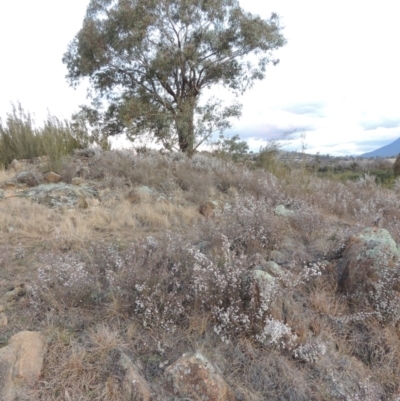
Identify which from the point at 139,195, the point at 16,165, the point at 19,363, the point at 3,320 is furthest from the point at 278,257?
the point at 16,165

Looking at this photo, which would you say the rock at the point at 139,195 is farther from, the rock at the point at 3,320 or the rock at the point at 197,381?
the rock at the point at 197,381

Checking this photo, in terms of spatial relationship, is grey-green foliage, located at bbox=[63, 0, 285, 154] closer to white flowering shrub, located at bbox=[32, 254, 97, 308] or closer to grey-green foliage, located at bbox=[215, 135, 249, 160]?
grey-green foliage, located at bbox=[215, 135, 249, 160]

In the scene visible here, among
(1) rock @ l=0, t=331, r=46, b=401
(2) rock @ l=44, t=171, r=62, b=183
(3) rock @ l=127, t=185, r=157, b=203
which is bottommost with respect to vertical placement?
(1) rock @ l=0, t=331, r=46, b=401

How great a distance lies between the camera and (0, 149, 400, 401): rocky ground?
1886 millimetres

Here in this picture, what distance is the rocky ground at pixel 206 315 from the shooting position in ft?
6.19

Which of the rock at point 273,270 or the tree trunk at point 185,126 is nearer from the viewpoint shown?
the rock at point 273,270

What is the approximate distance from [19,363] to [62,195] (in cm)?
367

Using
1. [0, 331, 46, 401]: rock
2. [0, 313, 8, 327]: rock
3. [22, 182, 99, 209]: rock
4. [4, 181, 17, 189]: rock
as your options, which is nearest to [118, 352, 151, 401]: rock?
[0, 331, 46, 401]: rock

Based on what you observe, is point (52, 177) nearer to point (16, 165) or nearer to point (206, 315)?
point (16, 165)

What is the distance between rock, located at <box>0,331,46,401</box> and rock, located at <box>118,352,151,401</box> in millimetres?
497

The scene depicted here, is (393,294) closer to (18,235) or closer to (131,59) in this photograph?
(18,235)

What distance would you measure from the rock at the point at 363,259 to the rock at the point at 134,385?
1.74 m

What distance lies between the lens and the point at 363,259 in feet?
8.68

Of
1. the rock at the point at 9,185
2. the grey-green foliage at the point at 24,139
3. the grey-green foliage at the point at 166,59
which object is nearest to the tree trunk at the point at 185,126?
the grey-green foliage at the point at 166,59
